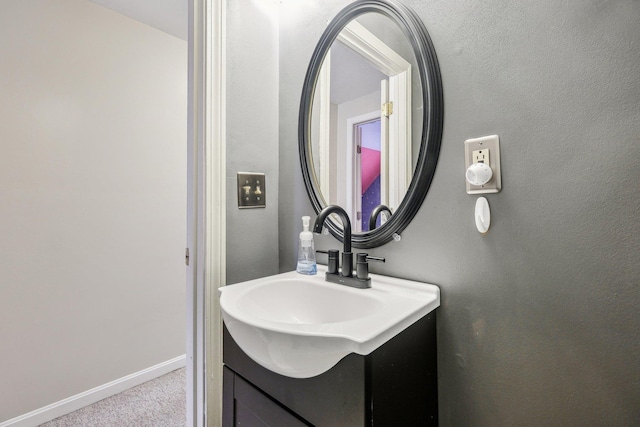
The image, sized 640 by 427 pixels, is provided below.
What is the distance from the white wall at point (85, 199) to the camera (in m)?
1.39

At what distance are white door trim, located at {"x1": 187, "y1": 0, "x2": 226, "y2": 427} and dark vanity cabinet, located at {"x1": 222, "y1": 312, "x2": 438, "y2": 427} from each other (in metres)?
0.23

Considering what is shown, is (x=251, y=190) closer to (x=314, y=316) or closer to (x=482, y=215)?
(x=314, y=316)

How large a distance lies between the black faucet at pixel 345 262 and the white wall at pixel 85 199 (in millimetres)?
1433

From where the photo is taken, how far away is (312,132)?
3.69ft

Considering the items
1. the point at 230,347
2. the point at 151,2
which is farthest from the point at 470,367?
the point at 151,2

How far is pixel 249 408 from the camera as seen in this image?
2.39ft

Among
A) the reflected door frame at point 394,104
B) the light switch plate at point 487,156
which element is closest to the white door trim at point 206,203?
the reflected door frame at point 394,104

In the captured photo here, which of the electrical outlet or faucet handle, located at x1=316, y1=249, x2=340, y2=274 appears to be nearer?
the electrical outlet

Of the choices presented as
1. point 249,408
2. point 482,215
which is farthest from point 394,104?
point 249,408

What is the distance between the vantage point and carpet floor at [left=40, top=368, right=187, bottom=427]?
1443 mm

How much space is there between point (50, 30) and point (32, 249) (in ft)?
3.67

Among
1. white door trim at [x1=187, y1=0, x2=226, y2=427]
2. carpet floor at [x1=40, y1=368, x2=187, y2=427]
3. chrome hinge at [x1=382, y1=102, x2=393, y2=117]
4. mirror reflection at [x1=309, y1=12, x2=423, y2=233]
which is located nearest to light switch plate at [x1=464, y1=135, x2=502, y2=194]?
mirror reflection at [x1=309, y1=12, x2=423, y2=233]

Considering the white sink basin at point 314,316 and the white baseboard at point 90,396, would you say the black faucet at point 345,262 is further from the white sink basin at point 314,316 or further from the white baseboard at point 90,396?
the white baseboard at point 90,396

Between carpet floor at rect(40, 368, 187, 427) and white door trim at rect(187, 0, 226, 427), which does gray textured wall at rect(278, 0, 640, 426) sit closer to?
white door trim at rect(187, 0, 226, 427)
